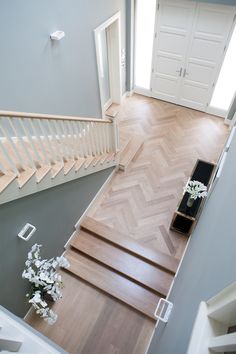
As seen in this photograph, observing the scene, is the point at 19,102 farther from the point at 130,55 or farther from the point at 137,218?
the point at 130,55

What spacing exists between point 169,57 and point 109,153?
3082 millimetres

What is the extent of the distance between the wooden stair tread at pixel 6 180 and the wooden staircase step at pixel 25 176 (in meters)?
0.15

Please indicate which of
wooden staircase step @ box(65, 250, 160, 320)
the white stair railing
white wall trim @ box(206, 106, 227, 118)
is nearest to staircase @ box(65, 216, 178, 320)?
wooden staircase step @ box(65, 250, 160, 320)

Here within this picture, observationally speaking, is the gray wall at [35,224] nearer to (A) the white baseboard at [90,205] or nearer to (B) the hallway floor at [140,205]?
(A) the white baseboard at [90,205]

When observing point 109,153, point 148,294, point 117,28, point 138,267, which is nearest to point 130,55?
point 117,28

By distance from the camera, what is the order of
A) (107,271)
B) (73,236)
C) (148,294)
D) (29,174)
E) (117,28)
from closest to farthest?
1. (29,174)
2. (148,294)
3. (107,271)
4. (73,236)
5. (117,28)

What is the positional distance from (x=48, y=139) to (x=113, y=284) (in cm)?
233

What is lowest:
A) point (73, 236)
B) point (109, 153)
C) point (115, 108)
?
point (73, 236)

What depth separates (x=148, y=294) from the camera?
11.5 feet

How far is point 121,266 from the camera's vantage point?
3.73 m

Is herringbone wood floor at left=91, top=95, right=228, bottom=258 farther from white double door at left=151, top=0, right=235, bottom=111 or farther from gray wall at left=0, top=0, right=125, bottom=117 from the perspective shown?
gray wall at left=0, top=0, right=125, bottom=117

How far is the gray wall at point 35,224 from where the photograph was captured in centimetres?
253

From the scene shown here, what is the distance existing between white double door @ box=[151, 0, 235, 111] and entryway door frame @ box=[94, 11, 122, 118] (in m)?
0.91

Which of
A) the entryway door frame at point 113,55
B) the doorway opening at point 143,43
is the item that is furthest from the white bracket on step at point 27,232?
the doorway opening at point 143,43
